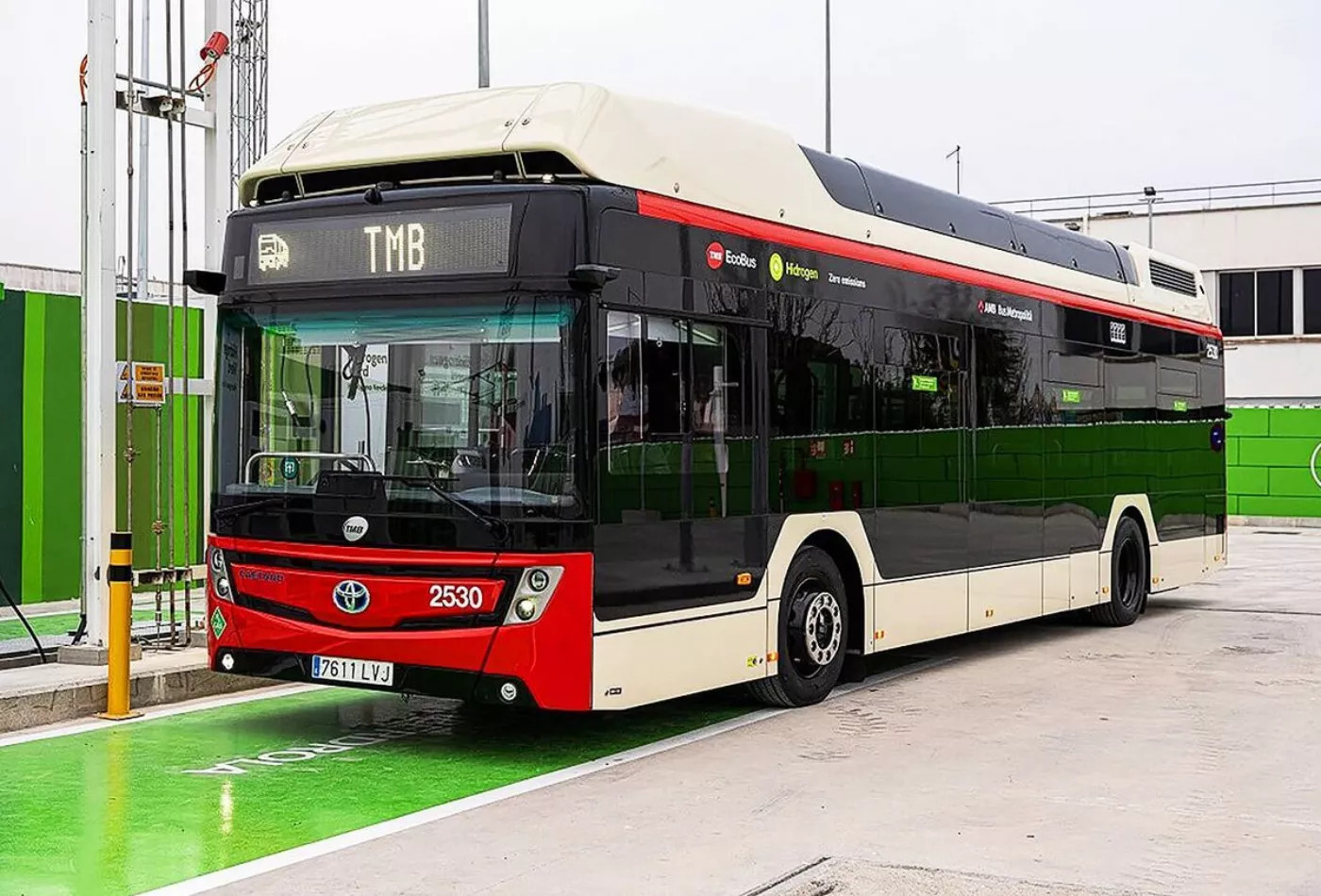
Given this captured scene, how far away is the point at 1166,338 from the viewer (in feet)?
57.7

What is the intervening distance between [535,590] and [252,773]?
167cm

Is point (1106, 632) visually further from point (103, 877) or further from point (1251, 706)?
point (103, 877)

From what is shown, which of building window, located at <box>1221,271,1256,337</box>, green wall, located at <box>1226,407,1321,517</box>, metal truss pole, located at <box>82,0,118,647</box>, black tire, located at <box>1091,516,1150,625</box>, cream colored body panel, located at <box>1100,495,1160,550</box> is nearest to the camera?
metal truss pole, located at <box>82,0,118,647</box>

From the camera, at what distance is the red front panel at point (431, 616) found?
8602mm

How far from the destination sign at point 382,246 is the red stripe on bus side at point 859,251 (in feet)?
2.96

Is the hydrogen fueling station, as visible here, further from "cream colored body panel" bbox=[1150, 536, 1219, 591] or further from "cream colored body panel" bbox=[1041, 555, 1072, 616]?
"cream colored body panel" bbox=[1150, 536, 1219, 591]

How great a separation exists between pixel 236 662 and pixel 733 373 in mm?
3249

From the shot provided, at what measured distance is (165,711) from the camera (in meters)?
10.5

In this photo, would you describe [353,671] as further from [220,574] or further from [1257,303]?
[1257,303]

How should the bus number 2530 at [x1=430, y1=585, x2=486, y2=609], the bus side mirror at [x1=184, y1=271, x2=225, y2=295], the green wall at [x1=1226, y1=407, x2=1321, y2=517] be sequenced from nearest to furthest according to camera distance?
1. the bus number 2530 at [x1=430, y1=585, x2=486, y2=609]
2. the bus side mirror at [x1=184, y1=271, x2=225, y2=295]
3. the green wall at [x1=1226, y1=407, x2=1321, y2=517]

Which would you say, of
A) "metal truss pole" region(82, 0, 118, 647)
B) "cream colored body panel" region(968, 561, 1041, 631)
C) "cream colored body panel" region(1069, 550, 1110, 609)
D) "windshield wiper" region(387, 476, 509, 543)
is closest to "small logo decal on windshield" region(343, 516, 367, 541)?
"windshield wiper" region(387, 476, 509, 543)

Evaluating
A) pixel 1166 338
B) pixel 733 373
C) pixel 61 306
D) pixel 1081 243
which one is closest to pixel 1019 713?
pixel 733 373

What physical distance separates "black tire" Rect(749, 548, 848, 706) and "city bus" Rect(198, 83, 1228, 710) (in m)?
0.03

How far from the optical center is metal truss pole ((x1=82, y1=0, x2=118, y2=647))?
10.9 meters
